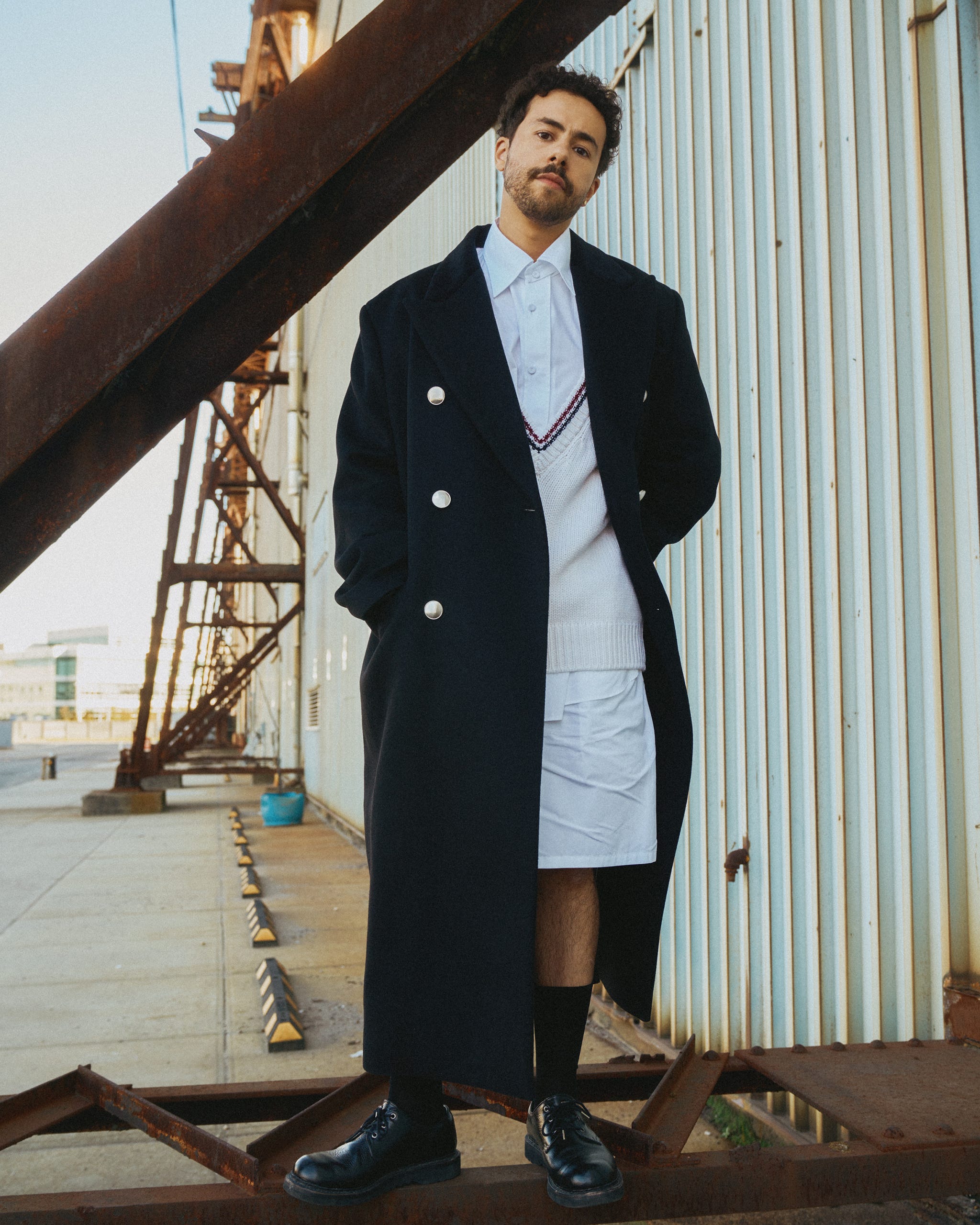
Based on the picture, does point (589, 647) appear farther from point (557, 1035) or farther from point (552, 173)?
point (552, 173)

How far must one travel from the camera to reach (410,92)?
64.8 inches

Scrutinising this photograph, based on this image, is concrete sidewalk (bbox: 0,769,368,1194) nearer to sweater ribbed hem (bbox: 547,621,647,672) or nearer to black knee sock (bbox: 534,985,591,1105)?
black knee sock (bbox: 534,985,591,1105)

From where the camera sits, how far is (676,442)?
198cm

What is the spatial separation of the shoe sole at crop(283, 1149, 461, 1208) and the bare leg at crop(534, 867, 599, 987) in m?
0.34

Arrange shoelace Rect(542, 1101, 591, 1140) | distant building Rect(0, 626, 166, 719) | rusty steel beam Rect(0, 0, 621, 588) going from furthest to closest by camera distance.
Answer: distant building Rect(0, 626, 166, 719), shoelace Rect(542, 1101, 591, 1140), rusty steel beam Rect(0, 0, 621, 588)

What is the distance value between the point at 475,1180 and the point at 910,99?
2.42 meters

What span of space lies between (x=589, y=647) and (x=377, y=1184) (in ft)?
3.12

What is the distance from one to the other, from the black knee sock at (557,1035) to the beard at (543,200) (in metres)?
1.41

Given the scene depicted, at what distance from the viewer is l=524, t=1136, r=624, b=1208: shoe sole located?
154cm

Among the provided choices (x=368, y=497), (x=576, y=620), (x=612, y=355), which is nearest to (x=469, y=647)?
(x=576, y=620)

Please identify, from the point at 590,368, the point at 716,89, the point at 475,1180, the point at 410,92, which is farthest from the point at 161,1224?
the point at 716,89

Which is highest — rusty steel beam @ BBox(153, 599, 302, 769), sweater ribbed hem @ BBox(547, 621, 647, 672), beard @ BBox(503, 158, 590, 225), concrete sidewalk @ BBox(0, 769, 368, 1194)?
beard @ BBox(503, 158, 590, 225)

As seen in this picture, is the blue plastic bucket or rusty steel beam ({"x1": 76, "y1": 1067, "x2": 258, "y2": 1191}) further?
the blue plastic bucket

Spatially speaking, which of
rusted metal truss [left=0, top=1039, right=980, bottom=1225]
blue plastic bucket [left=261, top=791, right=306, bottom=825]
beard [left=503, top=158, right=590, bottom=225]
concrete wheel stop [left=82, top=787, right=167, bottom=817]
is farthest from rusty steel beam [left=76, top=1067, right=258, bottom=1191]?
concrete wheel stop [left=82, top=787, right=167, bottom=817]
